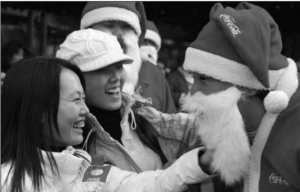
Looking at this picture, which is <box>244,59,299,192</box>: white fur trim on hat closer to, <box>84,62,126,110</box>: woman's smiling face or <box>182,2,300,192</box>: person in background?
<box>182,2,300,192</box>: person in background

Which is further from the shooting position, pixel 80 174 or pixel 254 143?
pixel 80 174

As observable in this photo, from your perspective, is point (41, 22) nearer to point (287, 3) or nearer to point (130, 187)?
point (287, 3)

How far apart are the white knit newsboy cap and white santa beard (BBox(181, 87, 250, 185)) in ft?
1.94

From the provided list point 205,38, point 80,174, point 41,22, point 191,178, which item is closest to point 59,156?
point 80,174

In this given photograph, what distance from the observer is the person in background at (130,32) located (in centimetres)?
299

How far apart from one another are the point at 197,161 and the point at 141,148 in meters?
0.51

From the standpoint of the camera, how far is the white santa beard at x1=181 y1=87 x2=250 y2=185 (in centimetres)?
155

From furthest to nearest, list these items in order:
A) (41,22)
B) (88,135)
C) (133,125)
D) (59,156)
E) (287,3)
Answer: (287,3), (41,22), (133,125), (88,135), (59,156)

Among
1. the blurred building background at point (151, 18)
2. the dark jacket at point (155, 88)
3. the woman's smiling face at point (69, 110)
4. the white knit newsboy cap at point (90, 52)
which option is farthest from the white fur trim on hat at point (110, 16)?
the blurred building background at point (151, 18)

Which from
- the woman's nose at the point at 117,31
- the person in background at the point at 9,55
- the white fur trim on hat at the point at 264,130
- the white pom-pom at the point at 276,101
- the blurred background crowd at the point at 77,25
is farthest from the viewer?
the blurred background crowd at the point at 77,25

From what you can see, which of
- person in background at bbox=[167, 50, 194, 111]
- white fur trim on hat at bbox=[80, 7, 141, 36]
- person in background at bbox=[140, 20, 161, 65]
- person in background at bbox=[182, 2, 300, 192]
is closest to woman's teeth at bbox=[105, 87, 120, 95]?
person in background at bbox=[182, 2, 300, 192]

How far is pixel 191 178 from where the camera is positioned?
5.47 ft

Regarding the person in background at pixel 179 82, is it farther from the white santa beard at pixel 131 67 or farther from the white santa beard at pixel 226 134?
the white santa beard at pixel 226 134

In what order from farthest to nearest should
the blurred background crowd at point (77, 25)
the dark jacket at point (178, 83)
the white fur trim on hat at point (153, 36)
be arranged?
the blurred background crowd at point (77, 25) → the dark jacket at point (178, 83) → the white fur trim on hat at point (153, 36)
